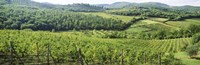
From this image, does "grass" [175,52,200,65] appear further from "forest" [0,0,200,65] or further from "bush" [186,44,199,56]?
"bush" [186,44,199,56]

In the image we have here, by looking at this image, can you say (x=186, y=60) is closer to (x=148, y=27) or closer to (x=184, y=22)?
(x=148, y=27)

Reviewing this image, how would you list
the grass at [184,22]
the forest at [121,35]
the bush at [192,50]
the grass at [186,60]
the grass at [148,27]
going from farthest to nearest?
1. the grass at [184,22]
2. the grass at [148,27]
3. the bush at [192,50]
4. the grass at [186,60]
5. the forest at [121,35]

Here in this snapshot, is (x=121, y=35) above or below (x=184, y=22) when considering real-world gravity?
below

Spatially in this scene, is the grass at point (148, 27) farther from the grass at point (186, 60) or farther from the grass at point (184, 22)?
the grass at point (186, 60)

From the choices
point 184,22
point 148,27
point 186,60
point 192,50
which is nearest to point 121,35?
point 148,27

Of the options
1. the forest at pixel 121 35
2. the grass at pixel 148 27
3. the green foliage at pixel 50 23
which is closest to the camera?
the forest at pixel 121 35

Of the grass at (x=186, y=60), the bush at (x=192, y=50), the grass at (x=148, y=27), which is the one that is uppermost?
the bush at (x=192, y=50)

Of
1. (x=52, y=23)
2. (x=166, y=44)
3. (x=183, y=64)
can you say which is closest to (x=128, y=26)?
(x=52, y=23)

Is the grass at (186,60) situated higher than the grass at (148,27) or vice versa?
the grass at (186,60)

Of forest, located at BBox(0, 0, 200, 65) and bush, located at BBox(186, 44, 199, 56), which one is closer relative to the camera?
forest, located at BBox(0, 0, 200, 65)

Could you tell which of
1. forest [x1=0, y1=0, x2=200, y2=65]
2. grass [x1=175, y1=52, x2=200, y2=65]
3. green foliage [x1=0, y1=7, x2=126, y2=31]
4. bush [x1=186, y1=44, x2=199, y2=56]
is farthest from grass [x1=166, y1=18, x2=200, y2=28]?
grass [x1=175, y1=52, x2=200, y2=65]

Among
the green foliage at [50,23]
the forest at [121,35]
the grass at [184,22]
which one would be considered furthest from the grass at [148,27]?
the green foliage at [50,23]

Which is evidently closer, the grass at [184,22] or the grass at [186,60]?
the grass at [186,60]

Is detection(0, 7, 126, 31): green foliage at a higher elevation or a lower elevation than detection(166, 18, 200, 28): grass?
higher
